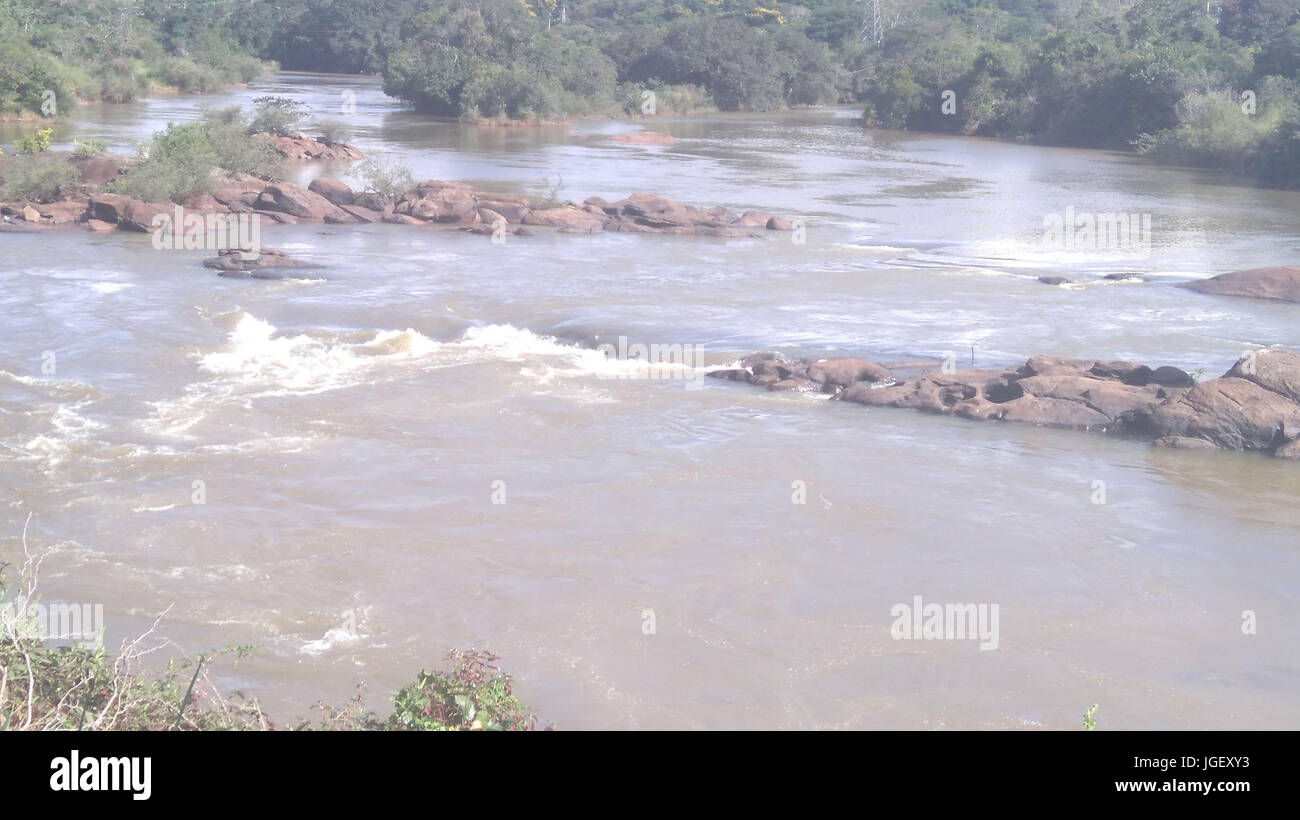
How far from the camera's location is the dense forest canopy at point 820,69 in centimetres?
4125

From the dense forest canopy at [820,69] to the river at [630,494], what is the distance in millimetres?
23515

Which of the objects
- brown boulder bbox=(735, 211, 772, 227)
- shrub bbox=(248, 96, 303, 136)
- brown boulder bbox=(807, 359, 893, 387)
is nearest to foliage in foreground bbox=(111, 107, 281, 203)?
shrub bbox=(248, 96, 303, 136)

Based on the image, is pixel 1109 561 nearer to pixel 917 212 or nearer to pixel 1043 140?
pixel 917 212

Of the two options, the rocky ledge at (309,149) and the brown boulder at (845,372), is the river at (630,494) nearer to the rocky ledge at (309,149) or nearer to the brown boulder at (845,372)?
the brown boulder at (845,372)

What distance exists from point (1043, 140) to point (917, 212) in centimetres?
2450

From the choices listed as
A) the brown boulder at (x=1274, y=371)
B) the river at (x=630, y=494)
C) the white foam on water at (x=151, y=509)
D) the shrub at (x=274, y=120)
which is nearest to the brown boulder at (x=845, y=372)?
the river at (x=630, y=494)

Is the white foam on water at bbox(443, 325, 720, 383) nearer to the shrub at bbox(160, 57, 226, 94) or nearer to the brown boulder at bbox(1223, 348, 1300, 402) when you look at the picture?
the brown boulder at bbox(1223, 348, 1300, 402)

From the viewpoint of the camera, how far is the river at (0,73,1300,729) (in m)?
7.46

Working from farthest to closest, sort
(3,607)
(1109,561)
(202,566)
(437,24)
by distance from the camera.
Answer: (437,24) < (1109,561) < (202,566) < (3,607)

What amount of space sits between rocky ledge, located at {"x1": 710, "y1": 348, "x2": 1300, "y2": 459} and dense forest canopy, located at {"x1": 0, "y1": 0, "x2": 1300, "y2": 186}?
1002 inches

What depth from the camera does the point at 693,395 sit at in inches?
525

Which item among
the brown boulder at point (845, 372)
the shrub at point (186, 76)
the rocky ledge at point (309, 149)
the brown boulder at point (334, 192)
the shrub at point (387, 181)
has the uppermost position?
the shrub at point (186, 76)

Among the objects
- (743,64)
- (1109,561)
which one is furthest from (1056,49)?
(1109,561)

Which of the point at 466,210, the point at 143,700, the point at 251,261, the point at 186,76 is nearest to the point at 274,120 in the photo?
the point at 466,210
